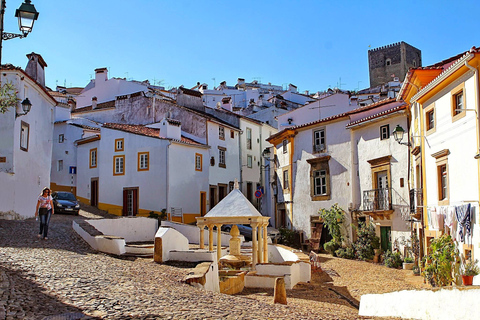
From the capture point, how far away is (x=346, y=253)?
27141 mm

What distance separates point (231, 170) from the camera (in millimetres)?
40375

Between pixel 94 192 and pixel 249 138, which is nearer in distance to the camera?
pixel 94 192

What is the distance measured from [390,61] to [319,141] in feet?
219

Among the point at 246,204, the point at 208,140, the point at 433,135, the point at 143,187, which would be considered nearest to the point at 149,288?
the point at 246,204

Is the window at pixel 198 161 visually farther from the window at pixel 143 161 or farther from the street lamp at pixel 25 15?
the street lamp at pixel 25 15

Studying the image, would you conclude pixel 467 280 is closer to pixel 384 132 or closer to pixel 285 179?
pixel 384 132

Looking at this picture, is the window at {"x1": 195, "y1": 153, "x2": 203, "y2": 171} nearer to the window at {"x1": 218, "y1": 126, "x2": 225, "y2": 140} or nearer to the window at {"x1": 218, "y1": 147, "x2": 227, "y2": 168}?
the window at {"x1": 218, "y1": 147, "x2": 227, "y2": 168}

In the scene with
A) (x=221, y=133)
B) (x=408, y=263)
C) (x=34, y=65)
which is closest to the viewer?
(x=408, y=263)

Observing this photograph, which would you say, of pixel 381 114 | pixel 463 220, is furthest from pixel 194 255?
pixel 381 114

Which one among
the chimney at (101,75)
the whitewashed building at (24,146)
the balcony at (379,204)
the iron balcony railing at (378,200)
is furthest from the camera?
the chimney at (101,75)

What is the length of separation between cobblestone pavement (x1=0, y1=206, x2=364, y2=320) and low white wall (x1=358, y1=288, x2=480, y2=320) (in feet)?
5.11

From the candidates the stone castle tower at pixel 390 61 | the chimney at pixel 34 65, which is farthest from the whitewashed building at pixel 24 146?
the stone castle tower at pixel 390 61

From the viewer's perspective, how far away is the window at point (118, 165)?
1387 inches

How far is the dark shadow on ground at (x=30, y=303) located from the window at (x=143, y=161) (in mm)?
24588
